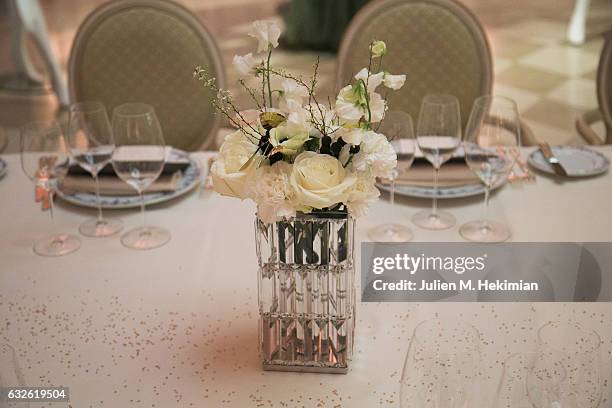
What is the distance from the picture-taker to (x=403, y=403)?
0.82 m

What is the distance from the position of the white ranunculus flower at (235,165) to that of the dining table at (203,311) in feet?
0.88

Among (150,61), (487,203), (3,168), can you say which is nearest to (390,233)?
(487,203)

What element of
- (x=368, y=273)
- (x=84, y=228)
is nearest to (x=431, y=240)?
(x=368, y=273)

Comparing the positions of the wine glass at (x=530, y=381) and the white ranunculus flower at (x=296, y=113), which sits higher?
the white ranunculus flower at (x=296, y=113)

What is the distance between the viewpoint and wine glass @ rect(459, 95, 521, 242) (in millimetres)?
1378

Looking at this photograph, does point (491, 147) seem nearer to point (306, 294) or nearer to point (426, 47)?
point (306, 294)

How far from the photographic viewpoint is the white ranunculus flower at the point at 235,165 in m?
0.94

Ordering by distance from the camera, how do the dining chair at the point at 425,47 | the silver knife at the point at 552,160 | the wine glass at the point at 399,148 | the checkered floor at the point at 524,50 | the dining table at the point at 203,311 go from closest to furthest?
the dining table at the point at 203,311, the wine glass at the point at 399,148, the silver knife at the point at 552,160, the dining chair at the point at 425,47, the checkered floor at the point at 524,50

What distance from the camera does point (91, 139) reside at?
4.53ft

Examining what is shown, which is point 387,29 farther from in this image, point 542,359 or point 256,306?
point 542,359

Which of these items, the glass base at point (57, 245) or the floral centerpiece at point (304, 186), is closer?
the floral centerpiece at point (304, 186)

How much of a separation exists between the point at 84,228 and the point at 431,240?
2.09 feet

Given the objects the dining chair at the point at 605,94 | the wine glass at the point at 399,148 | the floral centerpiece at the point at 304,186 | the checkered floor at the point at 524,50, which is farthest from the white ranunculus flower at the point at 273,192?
the checkered floor at the point at 524,50

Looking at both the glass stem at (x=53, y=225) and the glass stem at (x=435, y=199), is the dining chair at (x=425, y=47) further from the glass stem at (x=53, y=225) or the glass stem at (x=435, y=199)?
the glass stem at (x=53, y=225)
